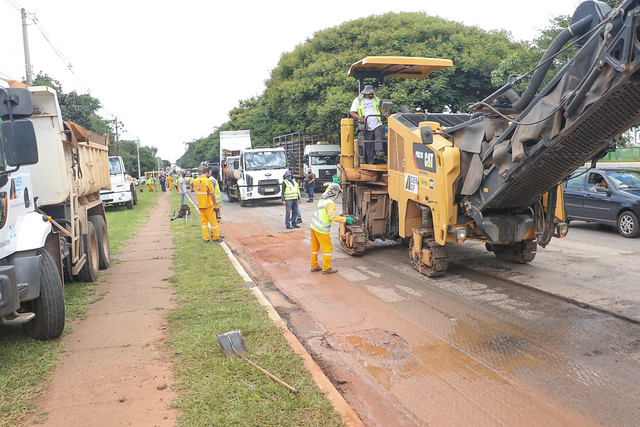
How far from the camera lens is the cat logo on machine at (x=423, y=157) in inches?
279

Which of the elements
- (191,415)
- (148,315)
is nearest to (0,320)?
(148,315)

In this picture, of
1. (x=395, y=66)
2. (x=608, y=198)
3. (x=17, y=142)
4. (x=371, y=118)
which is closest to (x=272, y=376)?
(x=17, y=142)

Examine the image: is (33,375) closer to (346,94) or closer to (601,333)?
(601,333)

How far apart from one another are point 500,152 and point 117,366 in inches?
185

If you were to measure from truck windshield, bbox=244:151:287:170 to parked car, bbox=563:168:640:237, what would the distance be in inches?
494

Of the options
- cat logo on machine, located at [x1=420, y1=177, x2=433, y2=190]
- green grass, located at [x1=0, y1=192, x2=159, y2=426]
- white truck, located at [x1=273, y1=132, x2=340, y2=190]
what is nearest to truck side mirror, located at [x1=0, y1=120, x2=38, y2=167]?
green grass, located at [x1=0, y1=192, x2=159, y2=426]

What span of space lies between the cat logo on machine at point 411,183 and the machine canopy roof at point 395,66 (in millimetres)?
2321

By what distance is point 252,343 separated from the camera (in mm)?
4875

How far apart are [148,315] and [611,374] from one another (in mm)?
4863

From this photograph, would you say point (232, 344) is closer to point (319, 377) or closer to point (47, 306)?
point (319, 377)

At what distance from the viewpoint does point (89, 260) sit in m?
7.81

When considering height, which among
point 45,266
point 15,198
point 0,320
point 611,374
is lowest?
point 611,374

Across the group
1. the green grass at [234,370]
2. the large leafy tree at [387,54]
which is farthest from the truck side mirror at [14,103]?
the large leafy tree at [387,54]

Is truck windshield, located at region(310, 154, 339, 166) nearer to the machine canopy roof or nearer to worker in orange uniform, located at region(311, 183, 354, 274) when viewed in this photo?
the machine canopy roof
